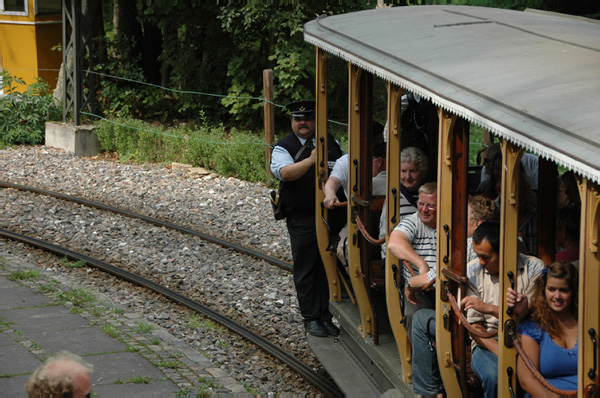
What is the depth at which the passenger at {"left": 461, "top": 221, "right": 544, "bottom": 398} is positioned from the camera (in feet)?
13.4

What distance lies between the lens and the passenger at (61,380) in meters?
2.89

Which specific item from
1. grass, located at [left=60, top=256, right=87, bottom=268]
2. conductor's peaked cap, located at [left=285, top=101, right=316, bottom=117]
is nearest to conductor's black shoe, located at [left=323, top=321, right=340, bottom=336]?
conductor's peaked cap, located at [left=285, top=101, right=316, bottom=117]

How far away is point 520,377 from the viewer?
3783 millimetres

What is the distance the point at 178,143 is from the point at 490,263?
39.9 feet

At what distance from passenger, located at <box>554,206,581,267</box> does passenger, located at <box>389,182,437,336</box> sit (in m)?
0.74

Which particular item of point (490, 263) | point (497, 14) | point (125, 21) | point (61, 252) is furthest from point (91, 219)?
point (125, 21)

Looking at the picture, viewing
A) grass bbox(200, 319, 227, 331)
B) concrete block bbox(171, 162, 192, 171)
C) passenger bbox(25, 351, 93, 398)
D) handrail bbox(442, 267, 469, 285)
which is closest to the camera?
passenger bbox(25, 351, 93, 398)

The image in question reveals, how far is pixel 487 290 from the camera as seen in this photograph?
424cm

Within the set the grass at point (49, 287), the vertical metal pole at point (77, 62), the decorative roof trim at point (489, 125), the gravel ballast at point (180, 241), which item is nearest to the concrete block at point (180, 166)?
the gravel ballast at point (180, 241)

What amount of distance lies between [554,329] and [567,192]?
124cm

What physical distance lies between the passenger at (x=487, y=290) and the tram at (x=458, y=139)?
9 centimetres

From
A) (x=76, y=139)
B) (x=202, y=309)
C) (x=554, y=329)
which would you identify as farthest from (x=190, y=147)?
(x=554, y=329)

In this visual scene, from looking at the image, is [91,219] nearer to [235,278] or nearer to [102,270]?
[102,270]

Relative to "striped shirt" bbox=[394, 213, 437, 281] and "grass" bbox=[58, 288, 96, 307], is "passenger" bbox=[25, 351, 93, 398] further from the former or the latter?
"grass" bbox=[58, 288, 96, 307]
